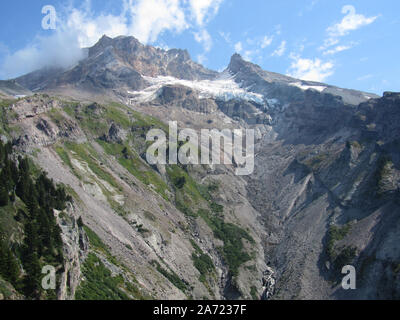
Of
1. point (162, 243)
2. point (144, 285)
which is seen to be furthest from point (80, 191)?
point (144, 285)

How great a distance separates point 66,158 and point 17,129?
2174cm

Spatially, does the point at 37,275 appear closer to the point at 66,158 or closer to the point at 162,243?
the point at 162,243
